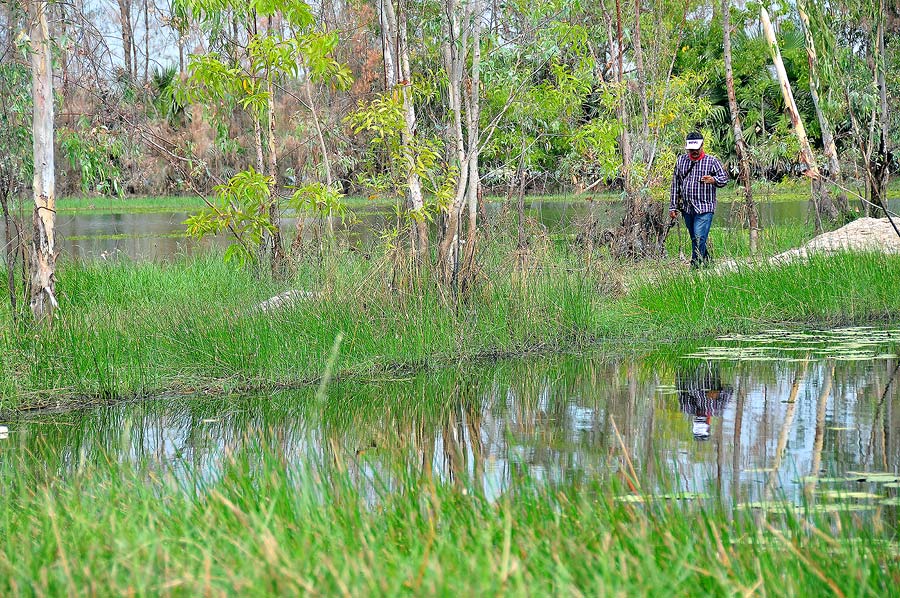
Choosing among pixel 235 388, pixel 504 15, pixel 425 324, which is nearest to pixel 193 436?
pixel 235 388

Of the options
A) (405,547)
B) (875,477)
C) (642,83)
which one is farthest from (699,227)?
(405,547)

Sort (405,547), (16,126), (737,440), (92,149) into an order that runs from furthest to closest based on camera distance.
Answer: (16,126)
(92,149)
(737,440)
(405,547)

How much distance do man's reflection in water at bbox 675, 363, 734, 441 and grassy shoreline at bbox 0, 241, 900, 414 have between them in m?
1.23

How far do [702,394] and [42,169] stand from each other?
570 cm

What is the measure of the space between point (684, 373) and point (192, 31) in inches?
272

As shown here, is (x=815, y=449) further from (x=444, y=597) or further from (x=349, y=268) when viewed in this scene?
(x=349, y=268)

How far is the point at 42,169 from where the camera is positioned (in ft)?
31.8

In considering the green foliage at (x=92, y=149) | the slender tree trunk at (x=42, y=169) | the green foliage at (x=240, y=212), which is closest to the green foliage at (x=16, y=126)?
the green foliage at (x=92, y=149)

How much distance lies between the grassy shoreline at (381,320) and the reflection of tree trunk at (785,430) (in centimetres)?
188

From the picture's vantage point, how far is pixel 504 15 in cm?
1198

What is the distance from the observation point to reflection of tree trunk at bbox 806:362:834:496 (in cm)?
510

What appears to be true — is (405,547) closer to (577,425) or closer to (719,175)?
(577,425)

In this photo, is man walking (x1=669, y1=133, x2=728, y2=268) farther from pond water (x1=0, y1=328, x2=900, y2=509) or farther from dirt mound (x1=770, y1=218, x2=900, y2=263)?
pond water (x1=0, y1=328, x2=900, y2=509)

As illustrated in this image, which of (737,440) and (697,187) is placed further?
(697,187)
